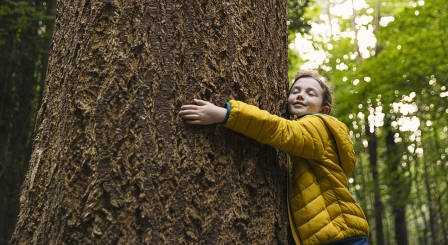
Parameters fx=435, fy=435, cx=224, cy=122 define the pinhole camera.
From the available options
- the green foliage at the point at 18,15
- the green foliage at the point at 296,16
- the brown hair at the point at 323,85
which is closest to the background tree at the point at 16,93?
the green foliage at the point at 18,15

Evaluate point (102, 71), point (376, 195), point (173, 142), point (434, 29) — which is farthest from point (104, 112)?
point (376, 195)

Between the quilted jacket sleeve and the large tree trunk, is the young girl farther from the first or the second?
the large tree trunk

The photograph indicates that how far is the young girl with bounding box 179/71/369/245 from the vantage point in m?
2.09

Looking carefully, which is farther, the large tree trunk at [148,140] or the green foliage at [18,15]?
the green foliage at [18,15]

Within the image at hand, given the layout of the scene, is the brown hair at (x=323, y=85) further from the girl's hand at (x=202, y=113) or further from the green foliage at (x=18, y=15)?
the green foliage at (x=18, y=15)

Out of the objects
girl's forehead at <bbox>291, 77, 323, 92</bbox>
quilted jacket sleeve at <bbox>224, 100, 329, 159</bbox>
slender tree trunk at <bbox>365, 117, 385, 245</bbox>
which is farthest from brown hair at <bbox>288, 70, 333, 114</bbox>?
Answer: slender tree trunk at <bbox>365, 117, 385, 245</bbox>

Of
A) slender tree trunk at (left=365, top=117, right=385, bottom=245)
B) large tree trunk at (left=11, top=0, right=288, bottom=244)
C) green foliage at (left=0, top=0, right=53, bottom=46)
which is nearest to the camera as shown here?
large tree trunk at (left=11, top=0, right=288, bottom=244)

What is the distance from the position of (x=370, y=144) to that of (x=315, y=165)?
13.2m

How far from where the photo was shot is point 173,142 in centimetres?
187

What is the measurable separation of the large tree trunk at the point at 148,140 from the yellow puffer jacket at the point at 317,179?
0.12 m

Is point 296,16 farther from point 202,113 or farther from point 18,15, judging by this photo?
point 202,113

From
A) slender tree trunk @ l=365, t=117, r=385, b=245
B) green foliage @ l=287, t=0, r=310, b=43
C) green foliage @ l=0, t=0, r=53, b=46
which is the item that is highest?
green foliage @ l=287, t=0, r=310, b=43

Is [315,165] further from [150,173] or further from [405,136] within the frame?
[405,136]

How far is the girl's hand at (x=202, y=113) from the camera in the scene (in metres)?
1.90
